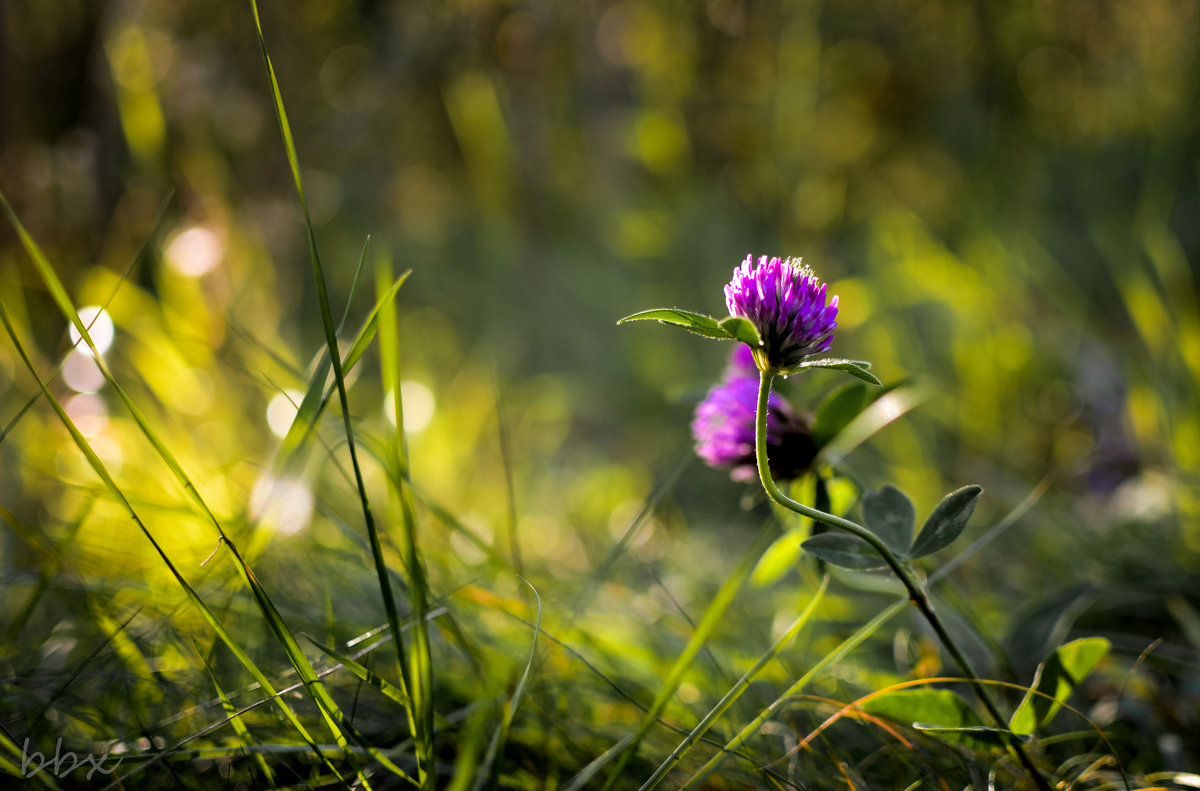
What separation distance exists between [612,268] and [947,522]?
61.4 inches

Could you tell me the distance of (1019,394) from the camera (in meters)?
1.14

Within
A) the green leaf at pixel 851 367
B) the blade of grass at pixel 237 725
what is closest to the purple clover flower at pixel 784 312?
the green leaf at pixel 851 367

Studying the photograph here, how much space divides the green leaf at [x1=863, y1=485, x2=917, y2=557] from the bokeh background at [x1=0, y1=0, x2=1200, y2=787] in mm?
148

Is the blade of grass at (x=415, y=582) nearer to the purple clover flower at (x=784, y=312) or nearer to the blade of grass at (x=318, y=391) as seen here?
the blade of grass at (x=318, y=391)

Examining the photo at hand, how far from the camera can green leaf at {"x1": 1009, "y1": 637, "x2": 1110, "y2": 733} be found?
14.4 inches

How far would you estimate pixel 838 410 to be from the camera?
17.0 inches

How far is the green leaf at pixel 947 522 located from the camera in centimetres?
35

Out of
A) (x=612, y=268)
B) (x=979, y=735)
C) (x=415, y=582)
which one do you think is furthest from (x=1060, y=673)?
(x=612, y=268)

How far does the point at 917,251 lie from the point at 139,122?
43.5 inches

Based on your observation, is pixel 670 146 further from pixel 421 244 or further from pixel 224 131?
pixel 421 244

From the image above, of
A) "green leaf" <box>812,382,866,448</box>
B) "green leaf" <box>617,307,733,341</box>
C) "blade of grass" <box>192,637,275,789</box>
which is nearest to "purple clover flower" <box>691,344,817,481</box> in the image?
"green leaf" <box>812,382,866,448</box>

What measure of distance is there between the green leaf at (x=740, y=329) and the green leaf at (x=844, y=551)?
0.33ft

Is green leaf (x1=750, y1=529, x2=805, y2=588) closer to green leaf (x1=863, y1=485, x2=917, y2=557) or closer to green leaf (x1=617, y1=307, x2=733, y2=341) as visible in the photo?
green leaf (x1=863, y1=485, x2=917, y2=557)

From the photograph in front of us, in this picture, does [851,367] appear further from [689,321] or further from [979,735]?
[979,735]
